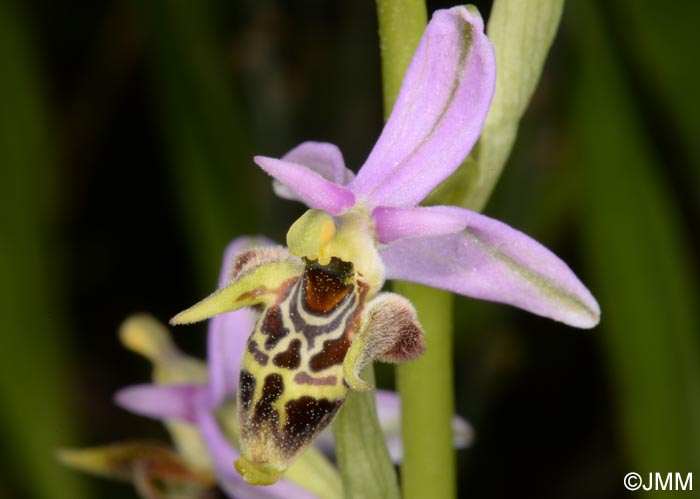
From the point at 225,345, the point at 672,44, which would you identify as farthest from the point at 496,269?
the point at 672,44

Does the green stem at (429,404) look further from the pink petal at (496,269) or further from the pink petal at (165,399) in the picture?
the pink petal at (165,399)

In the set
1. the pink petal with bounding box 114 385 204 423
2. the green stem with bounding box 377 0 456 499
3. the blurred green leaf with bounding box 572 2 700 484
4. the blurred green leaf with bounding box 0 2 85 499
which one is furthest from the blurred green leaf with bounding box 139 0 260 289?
the green stem with bounding box 377 0 456 499

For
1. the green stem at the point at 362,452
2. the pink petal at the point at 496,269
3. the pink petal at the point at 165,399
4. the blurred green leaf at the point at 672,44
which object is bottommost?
the green stem at the point at 362,452

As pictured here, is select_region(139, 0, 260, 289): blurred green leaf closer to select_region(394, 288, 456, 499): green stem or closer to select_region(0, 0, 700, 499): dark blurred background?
select_region(0, 0, 700, 499): dark blurred background

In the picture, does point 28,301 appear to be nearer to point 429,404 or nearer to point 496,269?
point 429,404

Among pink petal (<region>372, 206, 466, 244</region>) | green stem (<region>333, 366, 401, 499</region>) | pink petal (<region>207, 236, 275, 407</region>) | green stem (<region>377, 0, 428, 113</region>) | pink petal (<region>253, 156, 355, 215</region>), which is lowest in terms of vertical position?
green stem (<region>333, 366, 401, 499</region>)

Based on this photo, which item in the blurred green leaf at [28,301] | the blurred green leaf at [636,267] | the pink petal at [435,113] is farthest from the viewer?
the blurred green leaf at [28,301]

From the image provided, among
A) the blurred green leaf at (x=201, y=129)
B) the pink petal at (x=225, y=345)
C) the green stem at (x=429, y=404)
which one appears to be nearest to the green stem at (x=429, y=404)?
the green stem at (x=429, y=404)
